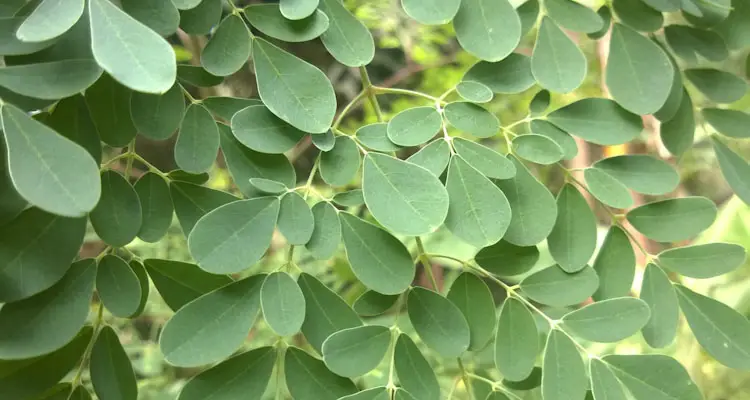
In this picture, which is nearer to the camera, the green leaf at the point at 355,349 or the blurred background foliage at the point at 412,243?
the green leaf at the point at 355,349

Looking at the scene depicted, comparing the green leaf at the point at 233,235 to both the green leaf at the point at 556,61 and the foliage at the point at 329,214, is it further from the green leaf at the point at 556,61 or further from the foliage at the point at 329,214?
the green leaf at the point at 556,61

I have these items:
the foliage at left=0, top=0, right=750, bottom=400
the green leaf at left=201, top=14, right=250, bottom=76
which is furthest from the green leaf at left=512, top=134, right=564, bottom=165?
the green leaf at left=201, top=14, right=250, bottom=76

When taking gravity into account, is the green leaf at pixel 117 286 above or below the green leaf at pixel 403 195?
below

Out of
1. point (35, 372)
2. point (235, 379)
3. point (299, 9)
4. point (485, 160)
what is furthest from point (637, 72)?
point (35, 372)

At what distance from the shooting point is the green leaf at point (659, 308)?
1.34 ft

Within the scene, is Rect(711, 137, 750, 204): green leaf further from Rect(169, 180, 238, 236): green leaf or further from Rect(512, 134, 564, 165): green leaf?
Rect(169, 180, 238, 236): green leaf

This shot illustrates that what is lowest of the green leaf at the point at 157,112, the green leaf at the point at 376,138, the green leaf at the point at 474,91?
the green leaf at the point at 376,138

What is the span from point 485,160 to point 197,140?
0.19 meters

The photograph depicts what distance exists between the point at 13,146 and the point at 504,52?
29 centimetres

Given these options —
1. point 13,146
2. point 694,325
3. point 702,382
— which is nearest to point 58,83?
point 13,146

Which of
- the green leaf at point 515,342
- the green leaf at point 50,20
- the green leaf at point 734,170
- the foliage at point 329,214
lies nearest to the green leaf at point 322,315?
the foliage at point 329,214

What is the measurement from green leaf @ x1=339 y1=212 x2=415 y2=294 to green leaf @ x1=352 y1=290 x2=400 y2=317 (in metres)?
0.04

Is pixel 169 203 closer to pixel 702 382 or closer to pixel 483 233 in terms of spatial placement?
pixel 483 233

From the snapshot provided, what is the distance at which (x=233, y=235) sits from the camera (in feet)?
1.05
